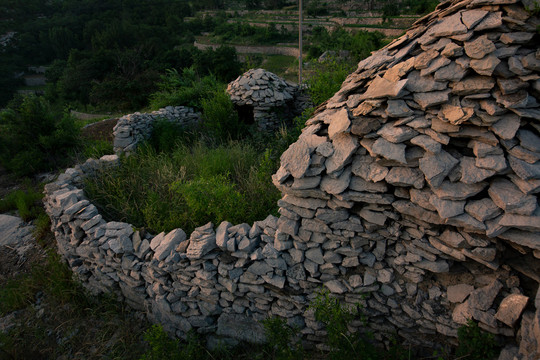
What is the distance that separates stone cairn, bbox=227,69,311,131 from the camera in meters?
7.74

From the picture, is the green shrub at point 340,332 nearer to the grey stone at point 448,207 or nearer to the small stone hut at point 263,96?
the grey stone at point 448,207

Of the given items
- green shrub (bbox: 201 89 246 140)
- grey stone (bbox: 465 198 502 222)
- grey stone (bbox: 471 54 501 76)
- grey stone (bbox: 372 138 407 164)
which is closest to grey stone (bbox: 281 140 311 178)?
grey stone (bbox: 372 138 407 164)

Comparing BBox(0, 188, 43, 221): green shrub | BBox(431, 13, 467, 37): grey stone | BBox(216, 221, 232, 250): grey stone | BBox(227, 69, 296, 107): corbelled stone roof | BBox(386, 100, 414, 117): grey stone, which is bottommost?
BBox(0, 188, 43, 221): green shrub

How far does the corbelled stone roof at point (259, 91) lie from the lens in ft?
25.3

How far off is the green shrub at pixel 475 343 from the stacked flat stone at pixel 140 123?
6.46 meters

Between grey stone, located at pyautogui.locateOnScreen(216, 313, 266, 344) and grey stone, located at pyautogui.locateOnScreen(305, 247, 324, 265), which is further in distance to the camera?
grey stone, located at pyautogui.locateOnScreen(216, 313, 266, 344)

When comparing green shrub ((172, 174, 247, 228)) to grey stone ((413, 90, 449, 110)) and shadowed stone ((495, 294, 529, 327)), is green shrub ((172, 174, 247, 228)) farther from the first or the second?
shadowed stone ((495, 294, 529, 327))

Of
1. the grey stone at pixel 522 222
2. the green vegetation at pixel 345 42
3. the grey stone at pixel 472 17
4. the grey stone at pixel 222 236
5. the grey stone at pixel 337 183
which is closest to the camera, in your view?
the grey stone at pixel 522 222

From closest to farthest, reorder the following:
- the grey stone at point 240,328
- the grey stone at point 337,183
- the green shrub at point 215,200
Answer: the grey stone at point 337,183
the grey stone at point 240,328
the green shrub at point 215,200

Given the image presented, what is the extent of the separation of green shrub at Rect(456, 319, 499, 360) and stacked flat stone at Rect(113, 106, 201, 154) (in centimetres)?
646

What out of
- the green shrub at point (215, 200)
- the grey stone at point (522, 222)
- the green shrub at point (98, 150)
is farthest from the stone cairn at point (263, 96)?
the grey stone at point (522, 222)

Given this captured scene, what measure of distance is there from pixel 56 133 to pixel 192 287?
6643 mm

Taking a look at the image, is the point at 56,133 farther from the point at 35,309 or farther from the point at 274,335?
the point at 274,335

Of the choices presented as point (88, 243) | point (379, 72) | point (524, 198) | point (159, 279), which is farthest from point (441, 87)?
point (88, 243)
